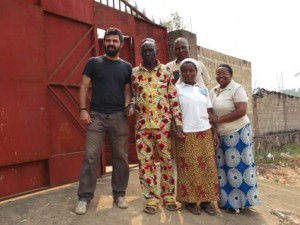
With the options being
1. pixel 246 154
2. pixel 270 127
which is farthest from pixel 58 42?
pixel 270 127

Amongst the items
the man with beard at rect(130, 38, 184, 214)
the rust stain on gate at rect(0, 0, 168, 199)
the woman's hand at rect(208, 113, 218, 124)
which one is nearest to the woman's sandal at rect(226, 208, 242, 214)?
the man with beard at rect(130, 38, 184, 214)

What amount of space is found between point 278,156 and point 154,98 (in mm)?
7752

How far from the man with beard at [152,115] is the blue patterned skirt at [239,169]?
0.71 m

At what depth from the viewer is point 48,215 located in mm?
3432

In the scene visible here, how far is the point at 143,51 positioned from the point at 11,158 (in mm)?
1975

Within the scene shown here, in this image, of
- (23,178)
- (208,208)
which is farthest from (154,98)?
(23,178)

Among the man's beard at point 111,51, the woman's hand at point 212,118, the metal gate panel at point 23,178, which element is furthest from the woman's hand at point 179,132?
the metal gate panel at point 23,178

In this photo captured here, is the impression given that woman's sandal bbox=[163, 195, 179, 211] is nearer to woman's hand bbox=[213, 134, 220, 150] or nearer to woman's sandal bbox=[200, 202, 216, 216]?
woman's sandal bbox=[200, 202, 216, 216]

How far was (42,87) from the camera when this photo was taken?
167 inches

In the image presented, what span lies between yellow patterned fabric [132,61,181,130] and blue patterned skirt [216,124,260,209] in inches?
30.4

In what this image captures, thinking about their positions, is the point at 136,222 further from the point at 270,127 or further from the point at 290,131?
the point at 290,131

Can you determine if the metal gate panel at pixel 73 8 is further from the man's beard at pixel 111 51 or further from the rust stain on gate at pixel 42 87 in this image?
the man's beard at pixel 111 51

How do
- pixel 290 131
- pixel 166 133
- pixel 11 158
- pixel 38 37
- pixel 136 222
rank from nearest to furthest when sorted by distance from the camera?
pixel 136 222 → pixel 166 133 → pixel 11 158 → pixel 38 37 → pixel 290 131

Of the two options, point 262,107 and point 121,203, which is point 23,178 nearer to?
point 121,203
